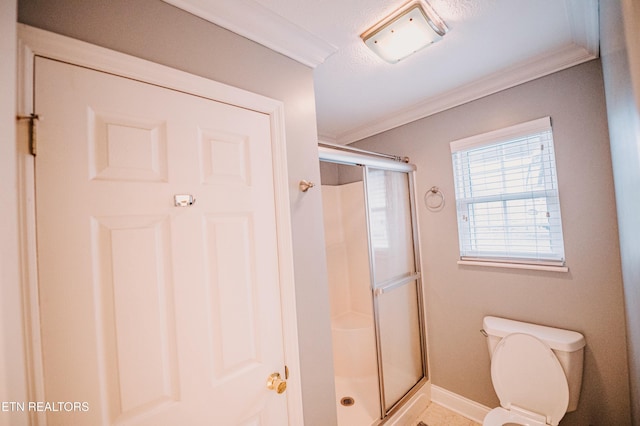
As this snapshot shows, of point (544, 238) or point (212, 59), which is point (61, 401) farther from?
point (544, 238)

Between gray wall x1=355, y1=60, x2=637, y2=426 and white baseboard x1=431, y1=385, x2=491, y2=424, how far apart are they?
5cm

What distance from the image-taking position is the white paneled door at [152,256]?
2.05 ft

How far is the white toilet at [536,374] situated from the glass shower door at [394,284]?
2.06 feet

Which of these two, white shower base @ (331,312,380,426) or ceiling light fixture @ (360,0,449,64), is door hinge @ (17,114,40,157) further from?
white shower base @ (331,312,380,426)

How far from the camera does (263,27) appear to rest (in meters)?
1.03

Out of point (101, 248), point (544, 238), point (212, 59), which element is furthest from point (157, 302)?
point (544, 238)

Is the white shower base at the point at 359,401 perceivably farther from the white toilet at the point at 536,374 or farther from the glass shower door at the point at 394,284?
the white toilet at the point at 536,374

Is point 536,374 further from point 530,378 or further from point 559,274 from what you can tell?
point 559,274

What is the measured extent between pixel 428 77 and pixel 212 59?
1408 millimetres

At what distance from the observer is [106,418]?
66 centimetres

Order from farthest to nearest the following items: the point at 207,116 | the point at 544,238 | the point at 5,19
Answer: the point at 544,238, the point at 207,116, the point at 5,19

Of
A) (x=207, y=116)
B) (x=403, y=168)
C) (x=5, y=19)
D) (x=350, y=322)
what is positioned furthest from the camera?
(x=350, y=322)

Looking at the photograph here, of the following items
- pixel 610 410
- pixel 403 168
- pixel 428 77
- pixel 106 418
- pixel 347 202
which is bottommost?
pixel 610 410

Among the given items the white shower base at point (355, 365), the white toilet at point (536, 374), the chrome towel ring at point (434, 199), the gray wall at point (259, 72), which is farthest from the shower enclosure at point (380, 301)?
the white toilet at point (536, 374)
